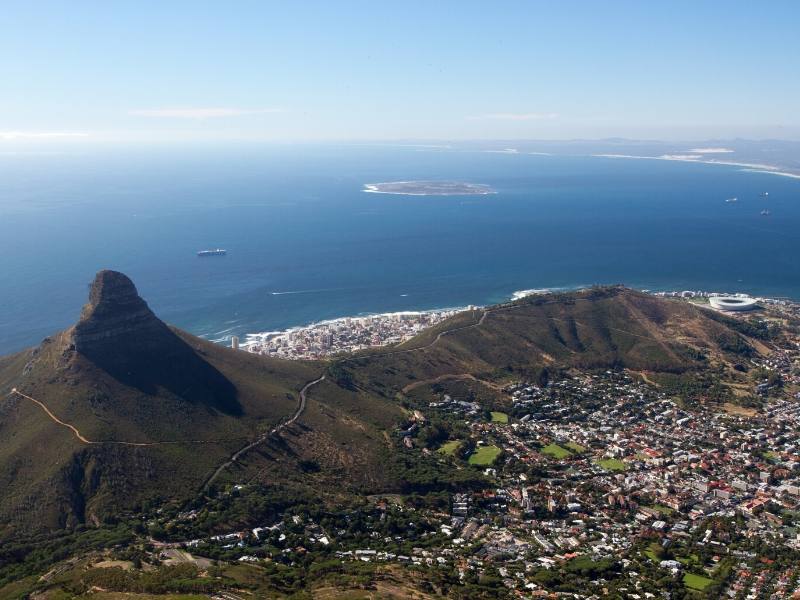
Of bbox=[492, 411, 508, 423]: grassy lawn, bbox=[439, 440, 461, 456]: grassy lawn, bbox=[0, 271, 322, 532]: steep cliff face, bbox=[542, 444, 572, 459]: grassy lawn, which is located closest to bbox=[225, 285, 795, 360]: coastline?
bbox=[0, 271, 322, 532]: steep cliff face

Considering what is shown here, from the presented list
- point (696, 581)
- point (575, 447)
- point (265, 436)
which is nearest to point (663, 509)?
point (696, 581)

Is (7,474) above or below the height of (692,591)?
above

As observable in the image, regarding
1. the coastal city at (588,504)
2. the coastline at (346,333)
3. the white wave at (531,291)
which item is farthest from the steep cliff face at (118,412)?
the white wave at (531,291)

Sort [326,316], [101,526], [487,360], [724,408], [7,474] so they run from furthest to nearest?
[326,316]
[487,360]
[724,408]
[7,474]
[101,526]

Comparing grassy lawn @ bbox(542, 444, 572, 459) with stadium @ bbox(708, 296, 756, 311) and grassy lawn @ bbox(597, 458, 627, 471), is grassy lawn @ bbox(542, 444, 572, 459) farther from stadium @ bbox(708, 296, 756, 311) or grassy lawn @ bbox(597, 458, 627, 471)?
stadium @ bbox(708, 296, 756, 311)

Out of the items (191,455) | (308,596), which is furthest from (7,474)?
(308,596)

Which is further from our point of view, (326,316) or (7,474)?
(326,316)

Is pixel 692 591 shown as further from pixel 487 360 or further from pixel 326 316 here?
pixel 326 316
